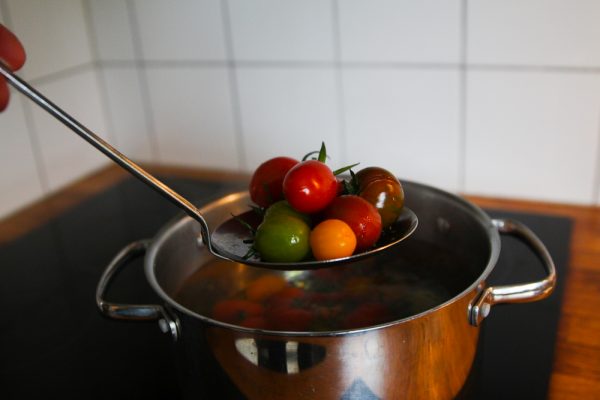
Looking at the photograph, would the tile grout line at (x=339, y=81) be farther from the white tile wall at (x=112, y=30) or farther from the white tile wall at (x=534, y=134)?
the white tile wall at (x=112, y=30)

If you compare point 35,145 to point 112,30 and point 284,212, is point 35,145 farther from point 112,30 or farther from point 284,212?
point 284,212

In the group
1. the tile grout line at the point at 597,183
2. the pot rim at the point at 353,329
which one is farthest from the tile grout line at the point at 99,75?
the tile grout line at the point at 597,183

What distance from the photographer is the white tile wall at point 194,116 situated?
108 centimetres

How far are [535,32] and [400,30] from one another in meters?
0.17

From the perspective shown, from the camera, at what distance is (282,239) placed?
0.56m

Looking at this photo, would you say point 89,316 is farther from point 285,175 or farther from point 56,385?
point 285,175

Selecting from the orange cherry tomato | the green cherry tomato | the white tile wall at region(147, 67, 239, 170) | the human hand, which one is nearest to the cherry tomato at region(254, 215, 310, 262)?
the green cherry tomato

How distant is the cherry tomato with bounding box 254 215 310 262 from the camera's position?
1.82 ft

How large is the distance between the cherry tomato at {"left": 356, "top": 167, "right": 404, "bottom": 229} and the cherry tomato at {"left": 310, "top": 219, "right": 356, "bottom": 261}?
48mm

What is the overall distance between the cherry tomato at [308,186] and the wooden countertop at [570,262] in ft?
0.89

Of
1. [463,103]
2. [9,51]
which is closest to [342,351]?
[9,51]

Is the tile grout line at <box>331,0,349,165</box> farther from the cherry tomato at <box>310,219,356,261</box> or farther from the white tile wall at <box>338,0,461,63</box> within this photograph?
the cherry tomato at <box>310,219,356,261</box>

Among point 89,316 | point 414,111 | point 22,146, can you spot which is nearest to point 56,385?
point 89,316

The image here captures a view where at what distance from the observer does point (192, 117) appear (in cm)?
111
